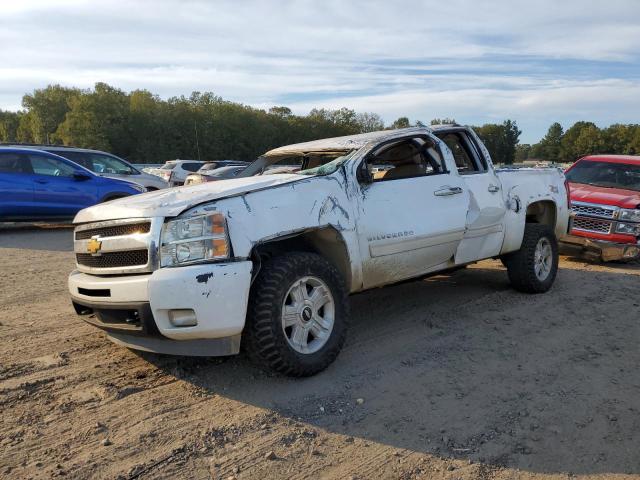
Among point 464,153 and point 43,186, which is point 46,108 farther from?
point 464,153

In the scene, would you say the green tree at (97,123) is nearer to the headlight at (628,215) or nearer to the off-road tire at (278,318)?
the headlight at (628,215)

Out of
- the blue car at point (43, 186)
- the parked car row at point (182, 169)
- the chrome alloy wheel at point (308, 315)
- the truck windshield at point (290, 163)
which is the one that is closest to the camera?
the chrome alloy wheel at point (308, 315)

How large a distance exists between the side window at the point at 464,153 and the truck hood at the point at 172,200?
2348 millimetres

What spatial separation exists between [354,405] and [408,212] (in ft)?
5.92

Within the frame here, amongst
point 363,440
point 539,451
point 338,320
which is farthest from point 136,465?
point 539,451

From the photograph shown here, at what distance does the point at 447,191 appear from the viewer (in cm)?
528

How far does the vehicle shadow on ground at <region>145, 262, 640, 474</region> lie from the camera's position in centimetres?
333

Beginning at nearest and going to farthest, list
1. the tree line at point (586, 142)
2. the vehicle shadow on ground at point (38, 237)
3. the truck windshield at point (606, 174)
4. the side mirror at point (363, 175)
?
the side mirror at point (363, 175) → the vehicle shadow on ground at point (38, 237) → the truck windshield at point (606, 174) → the tree line at point (586, 142)

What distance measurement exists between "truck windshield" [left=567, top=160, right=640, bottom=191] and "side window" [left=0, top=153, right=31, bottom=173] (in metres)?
10.3

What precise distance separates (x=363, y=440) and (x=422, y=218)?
2.21 meters

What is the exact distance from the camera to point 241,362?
173 inches

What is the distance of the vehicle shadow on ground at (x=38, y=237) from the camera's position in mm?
9531

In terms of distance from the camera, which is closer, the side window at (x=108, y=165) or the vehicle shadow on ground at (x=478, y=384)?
the vehicle shadow on ground at (x=478, y=384)

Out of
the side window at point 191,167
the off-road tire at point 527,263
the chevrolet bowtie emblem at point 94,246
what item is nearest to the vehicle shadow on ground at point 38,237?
the chevrolet bowtie emblem at point 94,246
